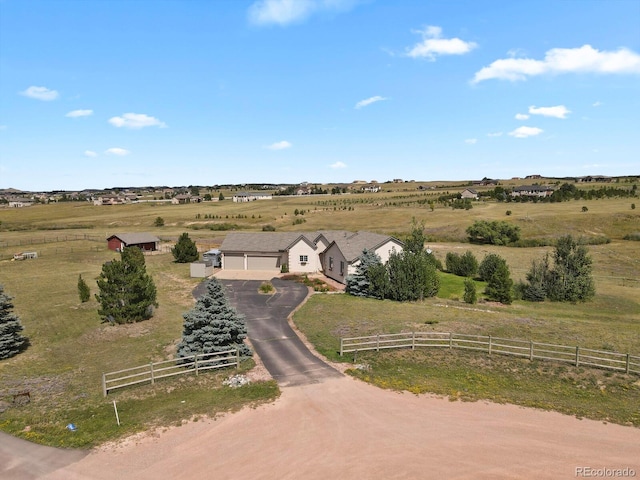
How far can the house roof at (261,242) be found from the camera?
51750mm

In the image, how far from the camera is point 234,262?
174 feet

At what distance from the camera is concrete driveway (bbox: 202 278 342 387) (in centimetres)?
2014

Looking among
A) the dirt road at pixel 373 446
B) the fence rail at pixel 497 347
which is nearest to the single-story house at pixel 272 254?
the fence rail at pixel 497 347

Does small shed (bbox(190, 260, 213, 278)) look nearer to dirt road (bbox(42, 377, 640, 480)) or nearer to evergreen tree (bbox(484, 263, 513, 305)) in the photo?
evergreen tree (bbox(484, 263, 513, 305))

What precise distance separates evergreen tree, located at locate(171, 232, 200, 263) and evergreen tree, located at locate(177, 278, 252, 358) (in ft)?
116

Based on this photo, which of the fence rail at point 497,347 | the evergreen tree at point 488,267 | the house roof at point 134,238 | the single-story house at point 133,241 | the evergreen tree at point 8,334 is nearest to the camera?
the fence rail at point 497,347

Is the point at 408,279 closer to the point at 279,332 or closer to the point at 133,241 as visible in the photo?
the point at 279,332

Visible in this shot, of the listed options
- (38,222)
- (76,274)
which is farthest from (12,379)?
(38,222)

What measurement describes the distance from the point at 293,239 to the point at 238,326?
101 feet

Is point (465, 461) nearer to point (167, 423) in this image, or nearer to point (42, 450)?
point (167, 423)

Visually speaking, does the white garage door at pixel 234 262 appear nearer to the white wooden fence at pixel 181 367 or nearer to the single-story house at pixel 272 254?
the single-story house at pixel 272 254

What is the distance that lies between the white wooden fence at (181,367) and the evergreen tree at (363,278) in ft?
63.5

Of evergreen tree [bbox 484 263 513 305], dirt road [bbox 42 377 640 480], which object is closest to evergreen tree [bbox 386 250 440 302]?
evergreen tree [bbox 484 263 513 305]

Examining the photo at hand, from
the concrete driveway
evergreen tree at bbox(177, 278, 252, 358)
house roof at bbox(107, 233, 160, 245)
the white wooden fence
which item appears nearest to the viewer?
the white wooden fence
